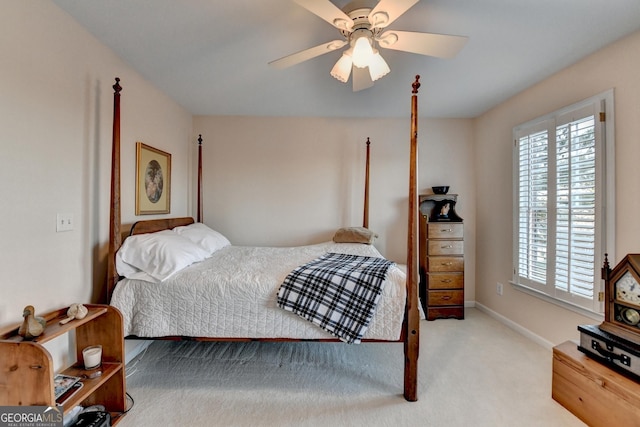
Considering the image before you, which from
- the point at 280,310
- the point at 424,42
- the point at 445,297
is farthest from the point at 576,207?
the point at 280,310

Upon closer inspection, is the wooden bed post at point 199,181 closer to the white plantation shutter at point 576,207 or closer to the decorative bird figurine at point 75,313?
the decorative bird figurine at point 75,313

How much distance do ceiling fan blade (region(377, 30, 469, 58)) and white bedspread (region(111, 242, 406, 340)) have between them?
4.60ft

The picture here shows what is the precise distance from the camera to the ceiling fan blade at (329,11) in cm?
125

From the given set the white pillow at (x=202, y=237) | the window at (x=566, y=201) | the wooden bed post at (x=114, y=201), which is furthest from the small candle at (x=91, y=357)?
the window at (x=566, y=201)

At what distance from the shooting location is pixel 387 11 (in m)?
1.30

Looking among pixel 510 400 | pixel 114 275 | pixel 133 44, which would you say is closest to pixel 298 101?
pixel 133 44

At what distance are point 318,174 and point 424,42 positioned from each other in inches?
85.7

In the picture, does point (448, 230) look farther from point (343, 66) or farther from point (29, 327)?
point (29, 327)

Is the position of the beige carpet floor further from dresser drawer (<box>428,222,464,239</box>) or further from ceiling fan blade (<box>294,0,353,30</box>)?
ceiling fan blade (<box>294,0,353,30</box>)

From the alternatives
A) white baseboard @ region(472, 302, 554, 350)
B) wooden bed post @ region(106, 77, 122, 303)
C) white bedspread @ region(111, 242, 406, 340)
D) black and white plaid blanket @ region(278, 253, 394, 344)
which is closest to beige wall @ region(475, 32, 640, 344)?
white baseboard @ region(472, 302, 554, 350)

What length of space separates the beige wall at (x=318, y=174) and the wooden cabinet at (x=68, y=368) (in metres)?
1.91

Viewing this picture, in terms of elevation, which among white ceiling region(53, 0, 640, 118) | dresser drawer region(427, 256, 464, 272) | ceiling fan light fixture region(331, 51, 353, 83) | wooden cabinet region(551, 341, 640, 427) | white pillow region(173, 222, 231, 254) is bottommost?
wooden cabinet region(551, 341, 640, 427)

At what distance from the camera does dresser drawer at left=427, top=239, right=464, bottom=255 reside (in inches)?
122

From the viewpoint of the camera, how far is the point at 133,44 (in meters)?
1.96
